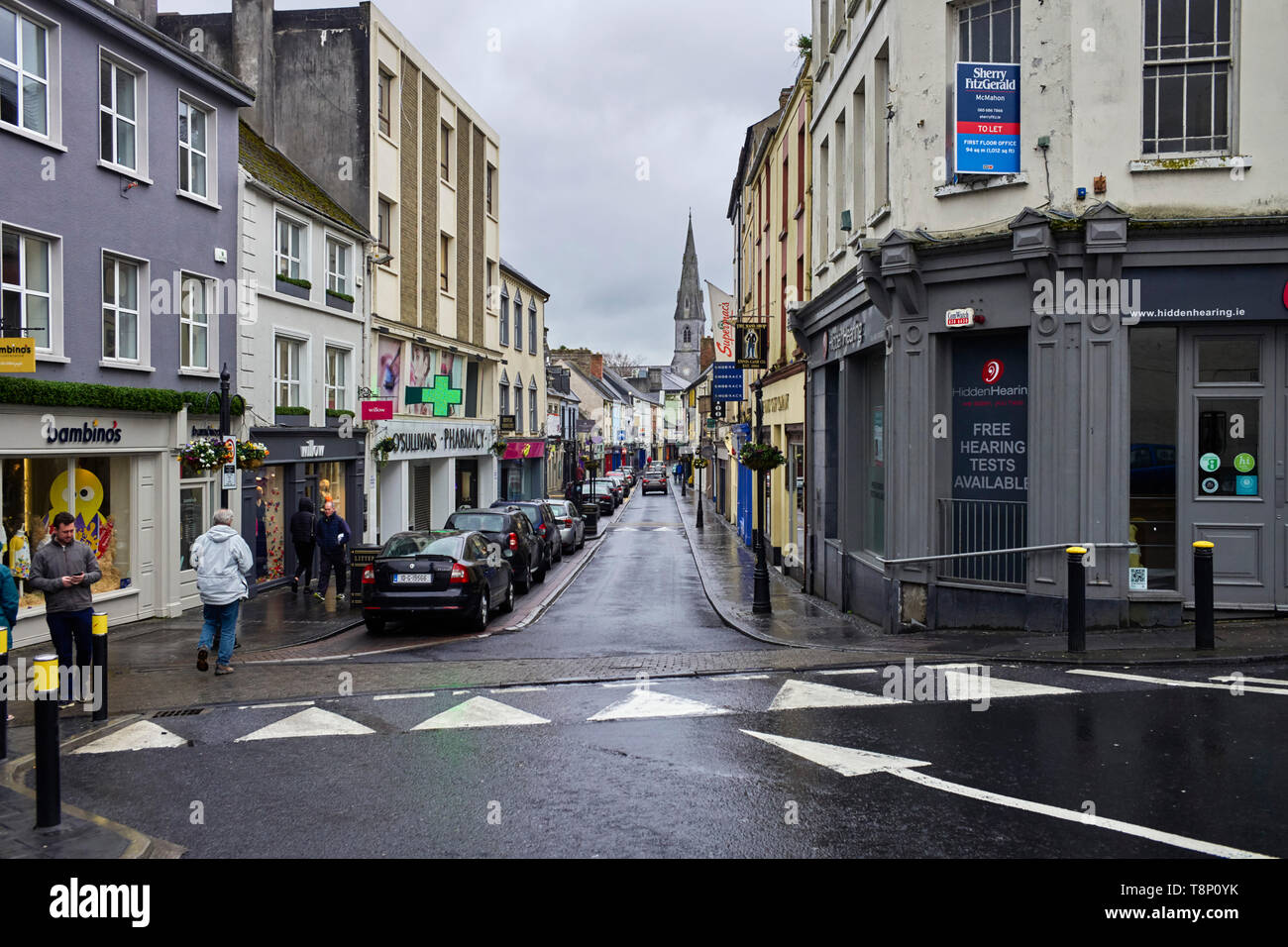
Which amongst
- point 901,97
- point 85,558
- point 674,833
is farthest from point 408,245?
point 674,833

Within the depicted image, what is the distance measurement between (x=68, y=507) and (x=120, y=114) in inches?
241

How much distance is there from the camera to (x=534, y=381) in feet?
155

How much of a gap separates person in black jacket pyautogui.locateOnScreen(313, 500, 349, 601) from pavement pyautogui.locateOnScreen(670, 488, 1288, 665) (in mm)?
6847

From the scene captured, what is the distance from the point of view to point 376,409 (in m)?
24.2

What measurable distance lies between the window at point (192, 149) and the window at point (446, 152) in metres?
15.5

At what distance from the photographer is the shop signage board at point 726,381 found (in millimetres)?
30781

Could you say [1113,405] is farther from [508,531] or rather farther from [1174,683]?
Result: [508,531]

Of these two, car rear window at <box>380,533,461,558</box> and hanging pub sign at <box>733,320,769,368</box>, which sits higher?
hanging pub sign at <box>733,320,769,368</box>

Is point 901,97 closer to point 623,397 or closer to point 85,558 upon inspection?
point 85,558

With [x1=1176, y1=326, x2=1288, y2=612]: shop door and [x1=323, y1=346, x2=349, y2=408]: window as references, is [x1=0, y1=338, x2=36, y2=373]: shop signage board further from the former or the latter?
[x1=1176, y1=326, x2=1288, y2=612]: shop door

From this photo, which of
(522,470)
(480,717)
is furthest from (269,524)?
(522,470)

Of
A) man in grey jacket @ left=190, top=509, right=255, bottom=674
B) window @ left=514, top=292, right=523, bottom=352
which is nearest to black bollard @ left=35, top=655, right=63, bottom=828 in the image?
man in grey jacket @ left=190, top=509, right=255, bottom=674

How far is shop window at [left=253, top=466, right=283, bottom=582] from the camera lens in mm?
20125

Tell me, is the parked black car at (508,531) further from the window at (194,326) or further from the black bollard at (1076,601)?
the black bollard at (1076,601)
